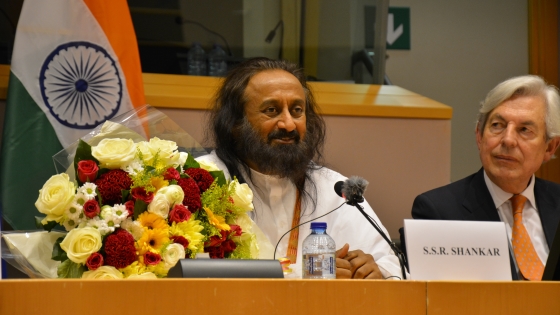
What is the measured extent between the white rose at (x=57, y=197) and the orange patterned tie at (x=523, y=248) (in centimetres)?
184

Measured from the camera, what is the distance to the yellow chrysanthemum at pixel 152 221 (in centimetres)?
186

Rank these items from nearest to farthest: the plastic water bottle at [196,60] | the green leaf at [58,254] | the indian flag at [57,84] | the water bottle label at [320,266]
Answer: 1. the green leaf at [58,254]
2. the water bottle label at [320,266]
3. the indian flag at [57,84]
4. the plastic water bottle at [196,60]

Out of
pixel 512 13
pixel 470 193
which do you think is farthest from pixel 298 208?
pixel 512 13

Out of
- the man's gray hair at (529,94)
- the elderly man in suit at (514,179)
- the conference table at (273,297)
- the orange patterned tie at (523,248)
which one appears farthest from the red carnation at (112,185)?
the man's gray hair at (529,94)

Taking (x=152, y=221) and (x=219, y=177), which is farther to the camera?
(x=219, y=177)

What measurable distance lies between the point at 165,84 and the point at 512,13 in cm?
399

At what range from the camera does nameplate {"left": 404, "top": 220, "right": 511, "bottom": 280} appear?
1.73 m

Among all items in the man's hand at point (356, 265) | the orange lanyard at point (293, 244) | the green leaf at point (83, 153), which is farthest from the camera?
the orange lanyard at point (293, 244)

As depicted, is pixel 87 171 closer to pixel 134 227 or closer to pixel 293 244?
pixel 134 227

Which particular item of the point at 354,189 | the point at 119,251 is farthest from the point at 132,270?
the point at 354,189

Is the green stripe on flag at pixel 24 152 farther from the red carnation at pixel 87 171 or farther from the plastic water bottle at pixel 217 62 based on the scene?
the red carnation at pixel 87 171

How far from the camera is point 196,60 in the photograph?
4.32 meters

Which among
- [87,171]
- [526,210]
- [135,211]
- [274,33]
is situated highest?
[274,33]

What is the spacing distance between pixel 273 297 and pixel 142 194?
1.97 ft
